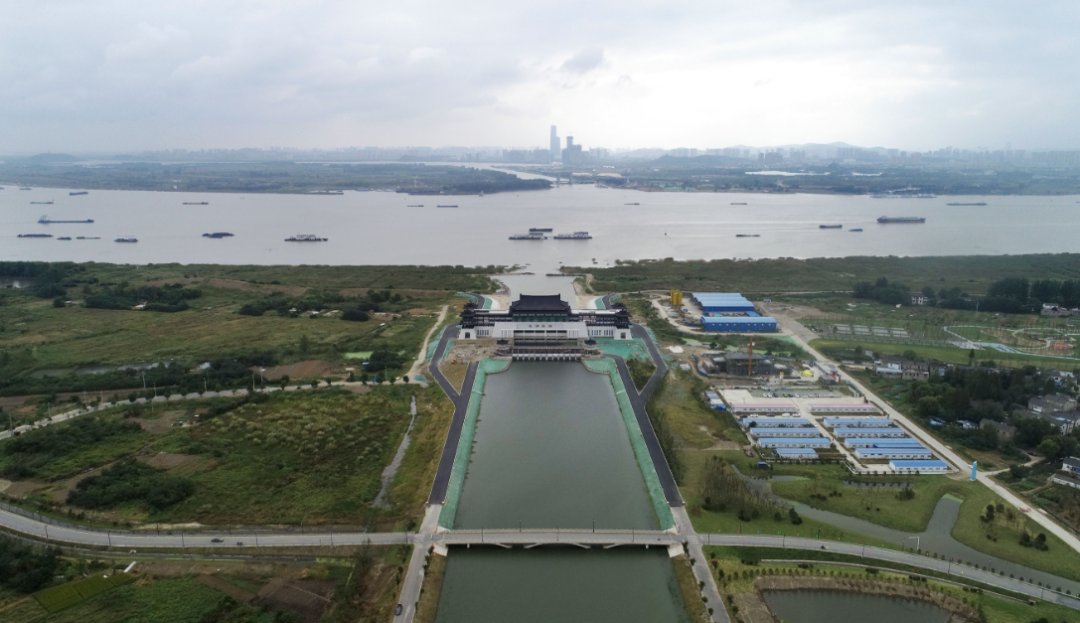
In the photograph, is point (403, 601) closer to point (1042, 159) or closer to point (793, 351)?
point (793, 351)

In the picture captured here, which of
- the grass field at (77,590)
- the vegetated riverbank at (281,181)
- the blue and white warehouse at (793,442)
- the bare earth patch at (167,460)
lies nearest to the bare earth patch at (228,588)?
the grass field at (77,590)

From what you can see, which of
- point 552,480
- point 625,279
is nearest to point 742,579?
point 552,480

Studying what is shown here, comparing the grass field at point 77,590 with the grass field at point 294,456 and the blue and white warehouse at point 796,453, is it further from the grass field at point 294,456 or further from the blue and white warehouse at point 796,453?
the blue and white warehouse at point 796,453

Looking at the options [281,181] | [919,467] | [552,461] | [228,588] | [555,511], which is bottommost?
[228,588]

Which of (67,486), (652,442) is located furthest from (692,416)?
(67,486)

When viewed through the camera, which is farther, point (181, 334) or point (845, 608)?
point (181, 334)

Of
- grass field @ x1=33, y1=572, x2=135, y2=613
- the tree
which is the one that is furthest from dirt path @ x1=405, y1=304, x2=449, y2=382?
the tree

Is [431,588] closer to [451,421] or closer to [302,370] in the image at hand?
[451,421]
